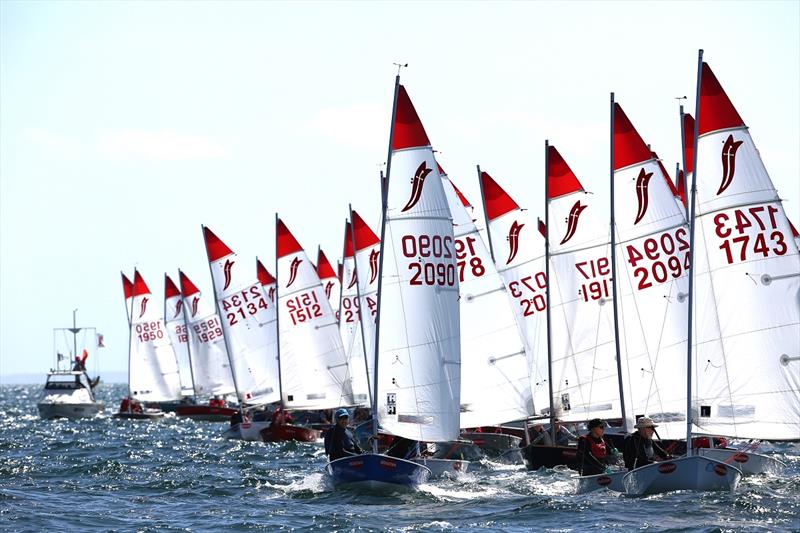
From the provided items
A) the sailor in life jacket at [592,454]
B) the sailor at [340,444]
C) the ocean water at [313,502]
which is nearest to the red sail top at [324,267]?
the ocean water at [313,502]

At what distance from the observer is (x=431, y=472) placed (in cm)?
2378

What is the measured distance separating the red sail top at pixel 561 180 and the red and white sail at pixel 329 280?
2001 cm

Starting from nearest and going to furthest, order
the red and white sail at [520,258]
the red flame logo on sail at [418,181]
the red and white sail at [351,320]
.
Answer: the red flame logo on sail at [418,181], the red and white sail at [520,258], the red and white sail at [351,320]

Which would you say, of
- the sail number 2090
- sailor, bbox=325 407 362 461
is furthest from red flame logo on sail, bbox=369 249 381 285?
sailor, bbox=325 407 362 461

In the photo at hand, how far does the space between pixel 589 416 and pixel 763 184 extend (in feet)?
32.2

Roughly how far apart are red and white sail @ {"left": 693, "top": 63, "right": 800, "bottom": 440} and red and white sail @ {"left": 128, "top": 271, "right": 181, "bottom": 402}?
44.4 metres

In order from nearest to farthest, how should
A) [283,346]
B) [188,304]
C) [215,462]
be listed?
[215,462] → [283,346] → [188,304]

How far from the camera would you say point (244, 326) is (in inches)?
1786

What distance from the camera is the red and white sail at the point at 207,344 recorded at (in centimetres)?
5872

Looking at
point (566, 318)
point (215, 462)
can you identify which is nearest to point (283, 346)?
point (215, 462)

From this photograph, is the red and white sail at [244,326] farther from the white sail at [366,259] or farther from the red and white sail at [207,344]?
the red and white sail at [207,344]

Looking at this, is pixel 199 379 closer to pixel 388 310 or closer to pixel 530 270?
pixel 530 270

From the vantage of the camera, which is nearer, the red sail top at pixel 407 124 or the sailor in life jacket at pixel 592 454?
the sailor in life jacket at pixel 592 454

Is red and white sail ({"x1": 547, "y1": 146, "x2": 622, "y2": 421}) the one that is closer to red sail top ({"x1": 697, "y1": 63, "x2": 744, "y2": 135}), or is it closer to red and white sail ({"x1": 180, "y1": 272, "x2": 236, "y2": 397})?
red sail top ({"x1": 697, "y1": 63, "x2": 744, "y2": 135})
